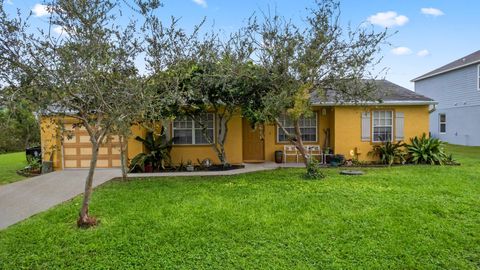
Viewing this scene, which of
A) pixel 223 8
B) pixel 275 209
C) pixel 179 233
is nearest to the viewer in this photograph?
pixel 179 233

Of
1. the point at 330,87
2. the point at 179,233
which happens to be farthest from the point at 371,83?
the point at 179,233

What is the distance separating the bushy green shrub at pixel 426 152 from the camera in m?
13.6

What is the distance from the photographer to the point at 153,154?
12.6 meters

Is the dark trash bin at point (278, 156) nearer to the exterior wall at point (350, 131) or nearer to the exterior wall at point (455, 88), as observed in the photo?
the exterior wall at point (350, 131)

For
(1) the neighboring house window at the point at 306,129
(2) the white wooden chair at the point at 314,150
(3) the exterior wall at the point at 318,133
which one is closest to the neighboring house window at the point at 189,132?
(3) the exterior wall at the point at 318,133

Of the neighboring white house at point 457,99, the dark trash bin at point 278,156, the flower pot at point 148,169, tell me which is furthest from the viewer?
the neighboring white house at point 457,99

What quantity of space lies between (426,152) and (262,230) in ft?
35.3

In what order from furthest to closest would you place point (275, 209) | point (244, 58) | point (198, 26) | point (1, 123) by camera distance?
point (244, 58)
point (198, 26)
point (275, 209)
point (1, 123)

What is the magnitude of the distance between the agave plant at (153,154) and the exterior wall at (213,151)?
0.82 metres

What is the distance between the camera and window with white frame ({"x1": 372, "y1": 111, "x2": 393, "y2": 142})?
14.5 metres

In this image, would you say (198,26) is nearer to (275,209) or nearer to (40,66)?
(40,66)

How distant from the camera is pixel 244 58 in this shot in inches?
416

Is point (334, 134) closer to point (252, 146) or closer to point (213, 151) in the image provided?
point (252, 146)

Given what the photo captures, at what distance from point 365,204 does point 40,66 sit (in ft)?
22.2
